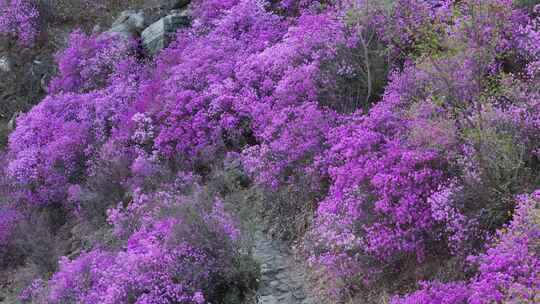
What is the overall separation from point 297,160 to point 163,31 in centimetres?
862

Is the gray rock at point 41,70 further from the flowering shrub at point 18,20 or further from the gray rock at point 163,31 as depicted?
the gray rock at point 163,31

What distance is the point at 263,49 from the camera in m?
14.6

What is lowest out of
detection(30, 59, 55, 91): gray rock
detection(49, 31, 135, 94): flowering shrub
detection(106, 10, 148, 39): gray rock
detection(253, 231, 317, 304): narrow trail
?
detection(253, 231, 317, 304): narrow trail

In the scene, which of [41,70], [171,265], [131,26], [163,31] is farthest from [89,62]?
[171,265]

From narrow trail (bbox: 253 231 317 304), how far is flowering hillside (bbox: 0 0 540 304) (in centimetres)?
23

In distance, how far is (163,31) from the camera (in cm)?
1786

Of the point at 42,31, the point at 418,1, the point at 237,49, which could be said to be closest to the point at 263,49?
the point at 237,49

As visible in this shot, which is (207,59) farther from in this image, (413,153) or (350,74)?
(413,153)

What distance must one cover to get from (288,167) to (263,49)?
4.54m

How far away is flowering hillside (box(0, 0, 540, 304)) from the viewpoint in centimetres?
777

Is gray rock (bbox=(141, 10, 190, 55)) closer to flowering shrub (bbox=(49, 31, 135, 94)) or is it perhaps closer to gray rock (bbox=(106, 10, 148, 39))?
flowering shrub (bbox=(49, 31, 135, 94))

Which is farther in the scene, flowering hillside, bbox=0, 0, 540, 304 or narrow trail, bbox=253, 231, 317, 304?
narrow trail, bbox=253, 231, 317, 304

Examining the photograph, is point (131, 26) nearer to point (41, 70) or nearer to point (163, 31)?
point (163, 31)

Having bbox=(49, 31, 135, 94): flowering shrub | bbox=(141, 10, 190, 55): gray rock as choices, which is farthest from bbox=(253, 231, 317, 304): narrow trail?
bbox=(49, 31, 135, 94): flowering shrub
